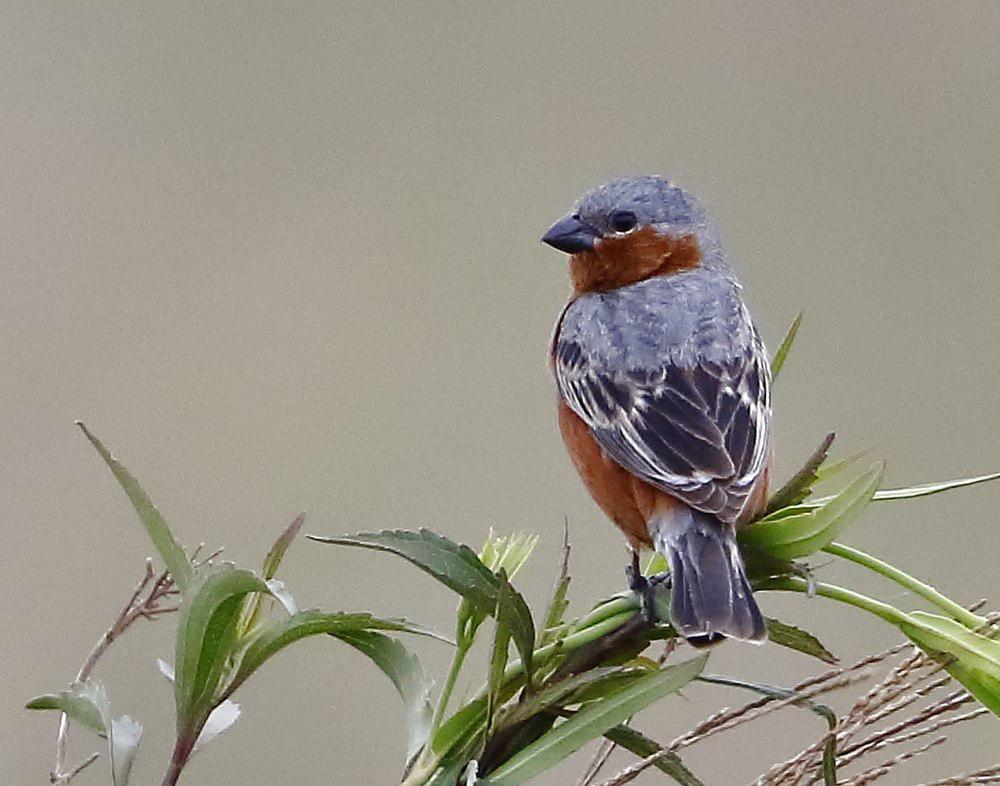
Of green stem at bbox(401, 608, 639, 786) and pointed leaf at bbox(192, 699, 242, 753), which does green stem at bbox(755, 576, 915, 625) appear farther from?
pointed leaf at bbox(192, 699, 242, 753)

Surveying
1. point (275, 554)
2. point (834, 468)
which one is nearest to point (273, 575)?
point (275, 554)

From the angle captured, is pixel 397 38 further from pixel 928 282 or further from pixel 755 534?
pixel 755 534

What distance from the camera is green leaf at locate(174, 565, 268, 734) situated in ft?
4.96

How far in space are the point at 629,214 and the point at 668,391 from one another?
715 millimetres

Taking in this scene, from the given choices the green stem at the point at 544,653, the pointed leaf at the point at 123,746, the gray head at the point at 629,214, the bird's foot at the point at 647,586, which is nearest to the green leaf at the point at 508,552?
the bird's foot at the point at 647,586

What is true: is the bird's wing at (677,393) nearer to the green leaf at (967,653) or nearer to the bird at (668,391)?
the bird at (668,391)

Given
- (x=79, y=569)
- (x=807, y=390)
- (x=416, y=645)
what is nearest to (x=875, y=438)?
(x=807, y=390)

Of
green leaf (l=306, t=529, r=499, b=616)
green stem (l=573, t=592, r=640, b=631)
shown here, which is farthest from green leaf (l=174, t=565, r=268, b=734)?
green stem (l=573, t=592, r=640, b=631)

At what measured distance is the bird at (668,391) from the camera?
6.81ft

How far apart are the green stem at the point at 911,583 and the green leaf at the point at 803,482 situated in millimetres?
93

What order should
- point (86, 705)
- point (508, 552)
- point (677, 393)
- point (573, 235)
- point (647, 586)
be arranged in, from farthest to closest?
point (573, 235) → point (677, 393) → point (647, 586) → point (508, 552) → point (86, 705)

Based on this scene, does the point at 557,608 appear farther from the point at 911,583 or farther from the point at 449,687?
the point at 911,583

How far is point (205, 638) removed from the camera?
60.4 inches

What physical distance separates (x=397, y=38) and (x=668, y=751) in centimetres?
660
